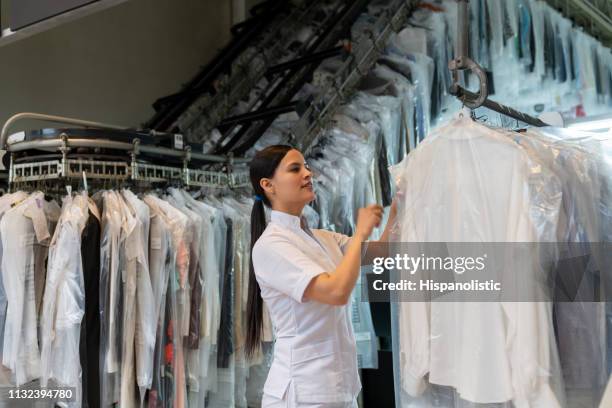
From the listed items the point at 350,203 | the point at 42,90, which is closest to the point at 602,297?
the point at 350,203

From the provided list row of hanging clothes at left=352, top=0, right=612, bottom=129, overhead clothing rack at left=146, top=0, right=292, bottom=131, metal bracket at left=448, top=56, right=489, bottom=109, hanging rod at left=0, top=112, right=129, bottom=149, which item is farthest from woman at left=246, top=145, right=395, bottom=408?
overhead clothing rack at left=146, top=0, right=292, bottom=131

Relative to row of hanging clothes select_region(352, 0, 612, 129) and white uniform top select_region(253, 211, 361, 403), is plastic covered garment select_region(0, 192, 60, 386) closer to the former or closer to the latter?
white uniform top select_region(253, 211, 361, 403)

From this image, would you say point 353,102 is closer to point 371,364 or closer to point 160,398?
point 371,364

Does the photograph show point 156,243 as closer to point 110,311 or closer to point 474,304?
point 110,311

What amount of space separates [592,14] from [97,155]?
7.26 feet

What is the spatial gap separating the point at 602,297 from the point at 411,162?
552 millimetres

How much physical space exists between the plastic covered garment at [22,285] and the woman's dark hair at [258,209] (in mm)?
882

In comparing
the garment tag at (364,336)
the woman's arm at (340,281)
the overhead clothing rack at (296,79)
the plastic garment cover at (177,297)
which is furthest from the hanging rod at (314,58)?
the woman's arm at (340,281)

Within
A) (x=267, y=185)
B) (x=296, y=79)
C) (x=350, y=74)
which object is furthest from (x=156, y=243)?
(x=296, y=79)

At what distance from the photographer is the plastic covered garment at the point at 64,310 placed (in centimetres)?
212

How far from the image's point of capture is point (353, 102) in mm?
3180

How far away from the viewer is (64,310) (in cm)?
212

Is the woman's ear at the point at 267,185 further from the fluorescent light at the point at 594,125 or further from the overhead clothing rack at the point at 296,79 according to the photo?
the overhead clothing rack at the point at 296,79

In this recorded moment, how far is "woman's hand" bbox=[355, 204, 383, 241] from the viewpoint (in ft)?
4.95
